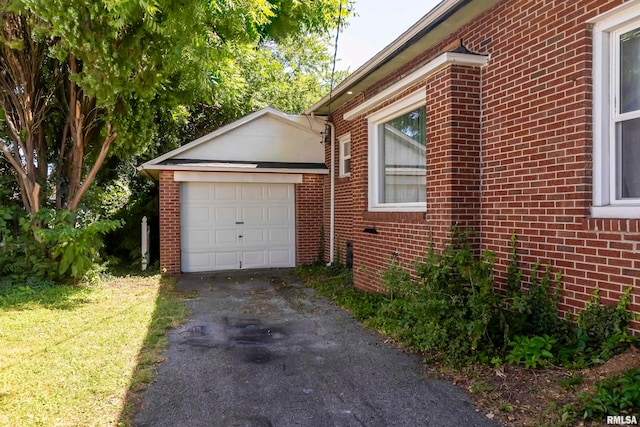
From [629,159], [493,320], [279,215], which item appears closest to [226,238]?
[279,215]

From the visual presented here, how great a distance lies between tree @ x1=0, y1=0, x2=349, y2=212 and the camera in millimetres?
6062

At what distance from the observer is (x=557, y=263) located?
12.5 ft

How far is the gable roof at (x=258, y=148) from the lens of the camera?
9.64m

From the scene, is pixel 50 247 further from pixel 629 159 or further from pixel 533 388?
pixel 629 159

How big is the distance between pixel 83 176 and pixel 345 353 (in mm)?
8151

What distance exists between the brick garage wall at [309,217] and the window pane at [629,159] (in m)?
7.67

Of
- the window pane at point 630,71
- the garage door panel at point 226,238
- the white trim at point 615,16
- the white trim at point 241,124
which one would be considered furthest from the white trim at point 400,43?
the garage door panel at point 226,238

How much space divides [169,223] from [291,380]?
682 cm

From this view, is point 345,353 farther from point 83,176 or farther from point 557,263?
point 83,176

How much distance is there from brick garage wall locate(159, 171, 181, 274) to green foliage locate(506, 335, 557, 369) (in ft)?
25.8

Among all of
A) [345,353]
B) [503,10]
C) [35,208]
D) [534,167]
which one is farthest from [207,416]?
[35,208]

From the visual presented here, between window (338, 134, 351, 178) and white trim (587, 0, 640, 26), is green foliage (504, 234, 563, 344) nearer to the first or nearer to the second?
white trim (587, 0, 640, 26)

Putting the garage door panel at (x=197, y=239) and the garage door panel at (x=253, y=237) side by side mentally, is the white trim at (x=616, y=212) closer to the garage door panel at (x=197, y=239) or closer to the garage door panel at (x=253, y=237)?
the garage door panel at (x=253, y=237)

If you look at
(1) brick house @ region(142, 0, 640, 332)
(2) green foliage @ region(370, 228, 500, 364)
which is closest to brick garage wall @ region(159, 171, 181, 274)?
(1) brick house @ region(142, 0, 640, 332)
